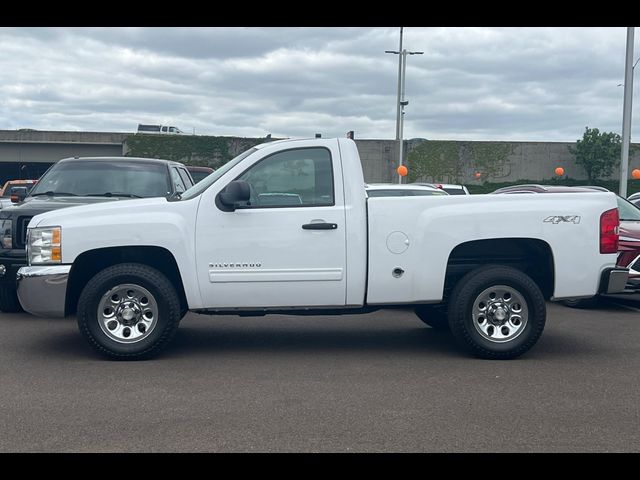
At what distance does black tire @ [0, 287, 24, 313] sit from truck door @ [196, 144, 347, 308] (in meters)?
3.54

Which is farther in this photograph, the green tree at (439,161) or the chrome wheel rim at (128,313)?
the green tree at (439,161)

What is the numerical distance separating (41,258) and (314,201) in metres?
2.52

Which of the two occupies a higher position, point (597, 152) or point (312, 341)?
point (597, 152)

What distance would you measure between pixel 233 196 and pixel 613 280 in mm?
3591

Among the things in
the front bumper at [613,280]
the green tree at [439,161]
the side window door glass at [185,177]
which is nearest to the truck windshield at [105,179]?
the side window door glass at [185,177]

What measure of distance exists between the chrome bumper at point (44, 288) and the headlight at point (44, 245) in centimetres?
9

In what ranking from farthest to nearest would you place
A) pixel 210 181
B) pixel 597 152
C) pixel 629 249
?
pixel 597 152
pixel 629 249
pixel 210 181

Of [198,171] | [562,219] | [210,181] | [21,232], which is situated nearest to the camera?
[562,219]

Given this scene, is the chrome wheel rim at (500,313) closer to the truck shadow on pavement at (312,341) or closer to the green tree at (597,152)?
the truck shadow on pavement at (312,341)

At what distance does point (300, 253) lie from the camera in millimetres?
6930

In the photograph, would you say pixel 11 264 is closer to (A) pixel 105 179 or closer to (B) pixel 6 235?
(B) pixel 6 235

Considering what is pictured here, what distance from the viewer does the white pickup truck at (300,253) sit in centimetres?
687

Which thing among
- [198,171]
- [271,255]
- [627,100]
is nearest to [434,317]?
[271,255]

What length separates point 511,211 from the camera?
23.2 feet
